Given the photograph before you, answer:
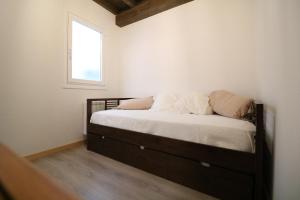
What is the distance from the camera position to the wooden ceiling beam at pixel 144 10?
2.26m

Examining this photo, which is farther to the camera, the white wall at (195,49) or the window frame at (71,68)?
the window frame at (71,68)

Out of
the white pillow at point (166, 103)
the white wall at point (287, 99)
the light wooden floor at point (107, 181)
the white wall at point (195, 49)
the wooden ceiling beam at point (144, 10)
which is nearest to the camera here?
the white wall at point (287, 99)

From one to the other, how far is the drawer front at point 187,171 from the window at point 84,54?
1.17m

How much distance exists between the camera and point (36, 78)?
1734 millimetres

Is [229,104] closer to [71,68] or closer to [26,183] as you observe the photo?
[26,183]

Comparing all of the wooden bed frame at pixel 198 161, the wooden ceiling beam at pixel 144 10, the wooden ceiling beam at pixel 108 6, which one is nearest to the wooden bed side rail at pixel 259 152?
the wooden bed frame at pixel 198 161

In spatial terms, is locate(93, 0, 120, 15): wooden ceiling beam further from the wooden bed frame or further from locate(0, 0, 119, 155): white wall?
the wooden bed frame

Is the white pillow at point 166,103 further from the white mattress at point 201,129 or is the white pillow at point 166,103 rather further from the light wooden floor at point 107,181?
the light wooden floor at point 107,181

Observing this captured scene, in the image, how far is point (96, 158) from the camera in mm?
1738

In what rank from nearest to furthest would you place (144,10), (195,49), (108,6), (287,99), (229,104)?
1. (287,99)
2. (229,104)
3. (195,49)
4. (144,10)
5. (108,6)

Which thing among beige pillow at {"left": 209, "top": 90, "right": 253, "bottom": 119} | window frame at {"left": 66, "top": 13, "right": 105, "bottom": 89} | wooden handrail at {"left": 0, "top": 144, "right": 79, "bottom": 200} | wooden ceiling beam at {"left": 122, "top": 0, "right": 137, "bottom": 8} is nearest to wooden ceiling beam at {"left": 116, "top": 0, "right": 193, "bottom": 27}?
wooden ceiling beam at {"left": 122, "top": 0, "right": 137, "bottom": 8}

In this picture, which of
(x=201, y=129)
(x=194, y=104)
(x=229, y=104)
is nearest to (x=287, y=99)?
(x=201, y=129)

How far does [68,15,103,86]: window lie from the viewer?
6.93 ft

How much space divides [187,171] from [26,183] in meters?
1.09
